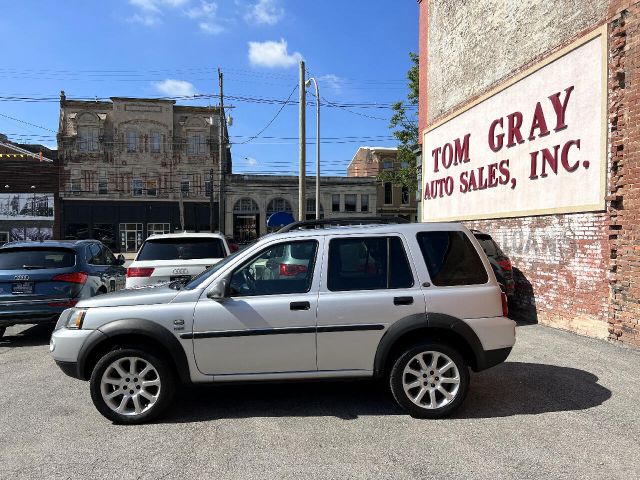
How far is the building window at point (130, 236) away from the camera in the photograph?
143 ft

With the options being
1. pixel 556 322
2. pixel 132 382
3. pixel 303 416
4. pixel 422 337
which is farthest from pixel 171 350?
pixel 556 322

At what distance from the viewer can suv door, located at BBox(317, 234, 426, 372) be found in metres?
4.23

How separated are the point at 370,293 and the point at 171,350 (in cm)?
179

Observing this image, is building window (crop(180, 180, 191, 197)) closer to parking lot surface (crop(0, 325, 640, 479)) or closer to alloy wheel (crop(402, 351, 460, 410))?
parking lot surface (crop(0, 325, 640, 479))

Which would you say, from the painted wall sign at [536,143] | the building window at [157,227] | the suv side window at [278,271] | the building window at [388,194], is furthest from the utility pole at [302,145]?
the building window at [388,194]

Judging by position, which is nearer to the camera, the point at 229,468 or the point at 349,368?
the point at 229,468

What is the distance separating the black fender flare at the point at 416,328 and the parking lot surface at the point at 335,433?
57cm

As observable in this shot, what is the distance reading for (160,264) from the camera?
7953mm

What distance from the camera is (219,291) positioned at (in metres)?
4.20

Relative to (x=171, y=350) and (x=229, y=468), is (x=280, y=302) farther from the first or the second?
(x=229, y=468)

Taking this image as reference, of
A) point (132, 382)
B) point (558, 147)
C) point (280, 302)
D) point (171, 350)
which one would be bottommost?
point (132, 382)

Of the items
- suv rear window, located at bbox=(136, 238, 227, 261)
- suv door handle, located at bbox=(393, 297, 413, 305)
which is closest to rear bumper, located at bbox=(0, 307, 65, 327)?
suv rear window, located at bbox=(136, 238, 227, 261)

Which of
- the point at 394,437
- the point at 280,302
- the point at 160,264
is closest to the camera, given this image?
the point at 394,437

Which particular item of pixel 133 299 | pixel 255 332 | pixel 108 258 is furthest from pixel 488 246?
pixel 108 258
